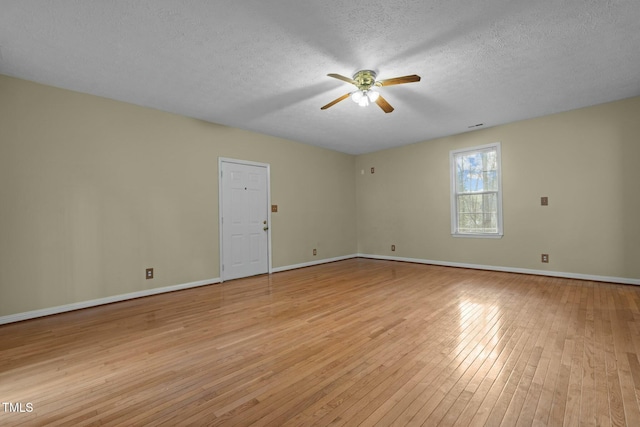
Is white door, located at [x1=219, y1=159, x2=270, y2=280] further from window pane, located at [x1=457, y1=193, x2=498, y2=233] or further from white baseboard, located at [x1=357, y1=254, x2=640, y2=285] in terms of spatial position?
window pane, located at [x1=457, y1=193, x2=498, y2=233]

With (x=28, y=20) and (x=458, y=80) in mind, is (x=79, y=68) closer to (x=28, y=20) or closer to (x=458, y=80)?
(x=28, y=20)

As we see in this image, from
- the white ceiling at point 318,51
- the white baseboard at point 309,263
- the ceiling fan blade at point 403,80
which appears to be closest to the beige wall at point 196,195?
the white baseboard at point 309,263

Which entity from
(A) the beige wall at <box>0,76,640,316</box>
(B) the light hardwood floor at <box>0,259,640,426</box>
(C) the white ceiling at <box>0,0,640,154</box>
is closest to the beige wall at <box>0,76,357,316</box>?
(A) the beige wall at <box>0,76,640,316</box>

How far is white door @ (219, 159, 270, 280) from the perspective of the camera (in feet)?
16.5

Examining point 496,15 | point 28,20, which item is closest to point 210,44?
point 28,20

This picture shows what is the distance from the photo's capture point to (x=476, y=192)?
18.5 ft

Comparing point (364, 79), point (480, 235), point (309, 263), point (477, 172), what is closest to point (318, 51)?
point (364, 79)

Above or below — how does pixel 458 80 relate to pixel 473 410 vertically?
above

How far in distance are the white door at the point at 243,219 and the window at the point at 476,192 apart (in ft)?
12.3

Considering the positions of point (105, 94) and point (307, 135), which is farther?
point (307, 135)

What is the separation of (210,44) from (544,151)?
17.0ft

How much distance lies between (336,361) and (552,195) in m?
4.69

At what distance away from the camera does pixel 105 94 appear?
3.71 metres

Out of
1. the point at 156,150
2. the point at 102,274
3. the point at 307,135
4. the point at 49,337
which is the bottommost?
the point at 49,337
